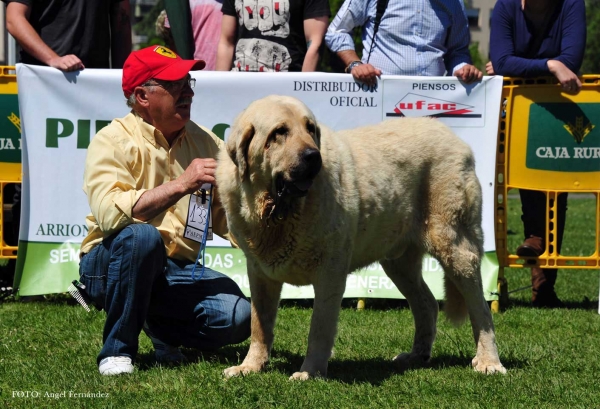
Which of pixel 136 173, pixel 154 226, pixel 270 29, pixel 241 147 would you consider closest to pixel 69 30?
pixel 270 29

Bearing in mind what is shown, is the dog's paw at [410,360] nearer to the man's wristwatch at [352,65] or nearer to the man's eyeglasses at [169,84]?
the man's eyeglasses at [169,84]

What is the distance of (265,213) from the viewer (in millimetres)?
3871

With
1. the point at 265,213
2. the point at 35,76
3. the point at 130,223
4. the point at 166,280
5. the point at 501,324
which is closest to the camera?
the point at 265,213

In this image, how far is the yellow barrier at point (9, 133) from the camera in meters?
6.48

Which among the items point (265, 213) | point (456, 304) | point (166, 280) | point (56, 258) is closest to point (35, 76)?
point (56, 258)

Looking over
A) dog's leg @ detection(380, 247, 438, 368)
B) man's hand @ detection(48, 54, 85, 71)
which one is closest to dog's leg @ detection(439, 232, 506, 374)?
dog's leg @ detection(380, 247, 438, 368)

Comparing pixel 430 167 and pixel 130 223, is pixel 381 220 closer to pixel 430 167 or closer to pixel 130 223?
pixel 430 167

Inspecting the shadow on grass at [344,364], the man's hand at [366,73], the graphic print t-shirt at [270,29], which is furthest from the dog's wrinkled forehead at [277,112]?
the graphic print t-shirt at [270,29]

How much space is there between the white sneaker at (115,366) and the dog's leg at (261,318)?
0.50 meters

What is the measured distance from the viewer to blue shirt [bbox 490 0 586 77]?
6.34 m

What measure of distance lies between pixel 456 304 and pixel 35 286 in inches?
132

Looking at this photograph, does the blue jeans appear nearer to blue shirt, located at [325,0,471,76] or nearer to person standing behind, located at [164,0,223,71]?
blue shirt, located at [325,0,471,76]

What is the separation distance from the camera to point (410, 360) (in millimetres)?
4672

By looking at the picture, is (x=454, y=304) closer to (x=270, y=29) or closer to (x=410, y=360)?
(x=410, y=360)
